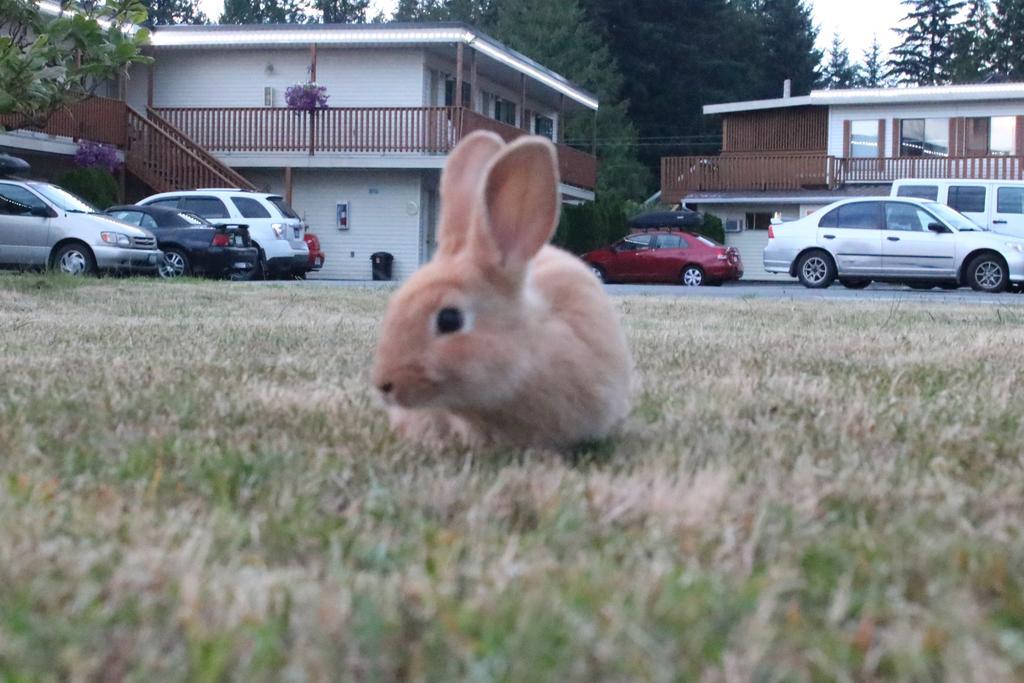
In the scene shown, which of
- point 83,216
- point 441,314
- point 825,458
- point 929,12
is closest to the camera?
point 441,314

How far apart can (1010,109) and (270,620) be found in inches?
1533

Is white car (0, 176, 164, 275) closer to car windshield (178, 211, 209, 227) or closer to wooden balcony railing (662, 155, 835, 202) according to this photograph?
car windshield (178, 211, 209, 227)

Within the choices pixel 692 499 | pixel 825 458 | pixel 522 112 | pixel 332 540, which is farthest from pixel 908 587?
pixel 522 112

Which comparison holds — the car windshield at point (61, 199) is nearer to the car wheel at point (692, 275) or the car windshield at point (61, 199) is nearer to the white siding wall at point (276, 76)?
the car wheel at point (692, 275)

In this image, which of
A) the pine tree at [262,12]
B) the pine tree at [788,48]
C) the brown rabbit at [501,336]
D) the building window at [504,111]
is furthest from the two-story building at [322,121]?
the pine tree at [262,12]

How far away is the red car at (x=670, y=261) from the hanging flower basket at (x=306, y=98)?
7.71 meters

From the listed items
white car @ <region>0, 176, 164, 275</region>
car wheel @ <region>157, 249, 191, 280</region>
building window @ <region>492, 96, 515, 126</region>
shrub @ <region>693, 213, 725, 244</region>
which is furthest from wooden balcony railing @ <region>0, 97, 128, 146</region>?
shrub @ <region>693, 213, 725, 244</region>

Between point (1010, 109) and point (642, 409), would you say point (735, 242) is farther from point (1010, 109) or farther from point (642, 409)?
point (642, 409)

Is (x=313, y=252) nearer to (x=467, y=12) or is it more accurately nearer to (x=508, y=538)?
(x=508, y=538)

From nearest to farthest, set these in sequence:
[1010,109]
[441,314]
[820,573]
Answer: [820,573], [441,314], [1010,109]

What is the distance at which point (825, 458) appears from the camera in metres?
3.20

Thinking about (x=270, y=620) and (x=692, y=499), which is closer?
(x=270, y=620)

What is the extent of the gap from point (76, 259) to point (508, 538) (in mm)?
17189

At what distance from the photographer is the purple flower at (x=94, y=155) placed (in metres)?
27.8
